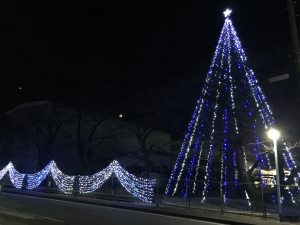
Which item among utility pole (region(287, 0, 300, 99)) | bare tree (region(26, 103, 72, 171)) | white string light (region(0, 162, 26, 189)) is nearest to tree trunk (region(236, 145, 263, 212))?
utility pole (region(287, 0, 300, 99))

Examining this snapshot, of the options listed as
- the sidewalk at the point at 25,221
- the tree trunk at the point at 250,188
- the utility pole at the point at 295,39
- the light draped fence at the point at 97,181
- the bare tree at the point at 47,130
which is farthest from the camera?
the bare tree at the point at 47,130

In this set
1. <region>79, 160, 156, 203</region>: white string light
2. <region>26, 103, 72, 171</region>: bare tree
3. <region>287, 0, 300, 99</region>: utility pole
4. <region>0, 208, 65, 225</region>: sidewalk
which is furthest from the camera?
<region>26, 103, 72, 171</region>: bare tree

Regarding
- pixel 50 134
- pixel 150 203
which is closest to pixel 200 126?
pixel 150 203

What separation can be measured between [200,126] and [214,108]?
165 cm

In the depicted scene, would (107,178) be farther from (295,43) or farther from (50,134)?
(295,43)

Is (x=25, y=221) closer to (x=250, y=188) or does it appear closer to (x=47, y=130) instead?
(x=250, y=188)

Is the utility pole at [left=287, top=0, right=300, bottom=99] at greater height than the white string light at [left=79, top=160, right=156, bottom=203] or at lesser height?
greater

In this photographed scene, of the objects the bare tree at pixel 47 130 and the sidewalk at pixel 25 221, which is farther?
the bare tree at pixel 47 130

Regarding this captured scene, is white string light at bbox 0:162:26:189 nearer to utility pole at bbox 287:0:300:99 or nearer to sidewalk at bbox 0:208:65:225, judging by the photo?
sidewalk at bbox 0:208:65:225

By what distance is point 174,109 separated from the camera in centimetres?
2202

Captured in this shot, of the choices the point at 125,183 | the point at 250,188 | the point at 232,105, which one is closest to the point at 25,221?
the point at 250,188

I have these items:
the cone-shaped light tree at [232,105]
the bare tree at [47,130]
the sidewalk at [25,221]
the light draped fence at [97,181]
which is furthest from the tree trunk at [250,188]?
the bare tree at [47,130]

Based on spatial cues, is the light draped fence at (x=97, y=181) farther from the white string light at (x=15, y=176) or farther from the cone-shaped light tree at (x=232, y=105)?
the cone-shaped light tree at (x=232, y=105)

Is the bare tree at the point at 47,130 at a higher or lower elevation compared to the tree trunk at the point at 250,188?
higher
